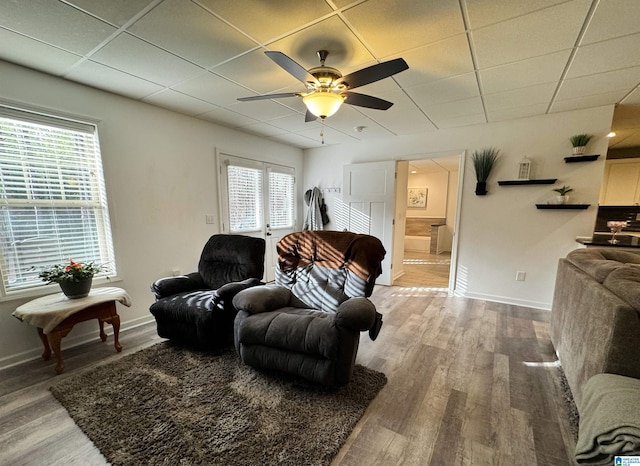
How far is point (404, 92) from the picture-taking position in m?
2.56

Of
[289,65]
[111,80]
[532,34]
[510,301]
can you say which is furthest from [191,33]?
[510,301]

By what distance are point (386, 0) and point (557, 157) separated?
3143 mm

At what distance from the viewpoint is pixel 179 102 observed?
9.36 feet

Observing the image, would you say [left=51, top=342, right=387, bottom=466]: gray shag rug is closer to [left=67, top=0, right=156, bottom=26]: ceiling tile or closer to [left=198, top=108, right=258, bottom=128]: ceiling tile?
[left=67, top=0, right=156, bottom=26]: ceiling tile

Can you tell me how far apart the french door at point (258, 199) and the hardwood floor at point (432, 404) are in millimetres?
1824

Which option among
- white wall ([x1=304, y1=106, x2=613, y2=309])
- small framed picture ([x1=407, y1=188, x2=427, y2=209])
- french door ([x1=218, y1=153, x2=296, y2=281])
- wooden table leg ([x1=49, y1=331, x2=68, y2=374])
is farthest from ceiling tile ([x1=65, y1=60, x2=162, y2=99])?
small framed picture ([x1=407, y1=188, x2=427, y2=209])

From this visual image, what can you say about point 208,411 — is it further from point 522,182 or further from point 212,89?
point 522,182

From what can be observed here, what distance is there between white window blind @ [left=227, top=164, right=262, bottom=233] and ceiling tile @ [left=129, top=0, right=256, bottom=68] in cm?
197

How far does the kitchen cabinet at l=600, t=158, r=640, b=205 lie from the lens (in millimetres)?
4465

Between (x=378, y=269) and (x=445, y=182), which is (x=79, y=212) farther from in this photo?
(x=445, y=182)

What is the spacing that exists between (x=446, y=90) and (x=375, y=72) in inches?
52.2

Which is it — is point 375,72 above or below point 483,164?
above

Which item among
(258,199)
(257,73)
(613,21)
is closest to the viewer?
(613,21)

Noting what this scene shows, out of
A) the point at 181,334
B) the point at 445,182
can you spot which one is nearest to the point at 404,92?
the point at 181,334
